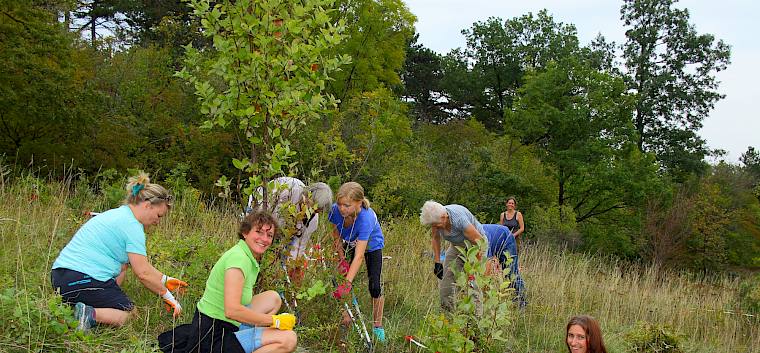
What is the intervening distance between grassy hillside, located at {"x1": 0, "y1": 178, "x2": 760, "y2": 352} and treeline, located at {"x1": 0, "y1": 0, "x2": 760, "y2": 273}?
1.08m

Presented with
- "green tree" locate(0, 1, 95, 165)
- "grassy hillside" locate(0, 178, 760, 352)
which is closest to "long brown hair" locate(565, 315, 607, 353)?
"grassy hillside" locate(0, 178, 760, 352)

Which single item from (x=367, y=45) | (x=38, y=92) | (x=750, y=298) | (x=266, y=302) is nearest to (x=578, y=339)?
(x=266, y=302)

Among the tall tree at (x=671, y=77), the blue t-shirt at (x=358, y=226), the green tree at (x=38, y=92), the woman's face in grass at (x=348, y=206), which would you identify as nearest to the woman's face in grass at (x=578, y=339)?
the blue t-shirt at (x=358, y=226)

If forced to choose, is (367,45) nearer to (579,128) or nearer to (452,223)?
(579,128)

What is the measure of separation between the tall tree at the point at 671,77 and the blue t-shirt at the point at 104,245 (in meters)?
27.8

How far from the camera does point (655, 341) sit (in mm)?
5164

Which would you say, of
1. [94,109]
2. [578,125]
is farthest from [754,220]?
[94,109]

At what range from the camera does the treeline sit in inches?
396

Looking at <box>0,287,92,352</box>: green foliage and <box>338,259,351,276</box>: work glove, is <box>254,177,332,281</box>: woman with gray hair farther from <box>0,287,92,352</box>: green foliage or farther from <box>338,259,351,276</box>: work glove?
<box>0,287,92,352</box>: green foliage

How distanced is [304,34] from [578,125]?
21.4 meters

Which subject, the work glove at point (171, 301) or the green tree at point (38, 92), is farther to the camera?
the green tree at point (38, 92)

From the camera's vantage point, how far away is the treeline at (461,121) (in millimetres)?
10070

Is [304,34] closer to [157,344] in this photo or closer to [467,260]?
[467,260]

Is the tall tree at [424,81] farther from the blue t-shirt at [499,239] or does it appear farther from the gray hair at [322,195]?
the gray hair at [322,195]
